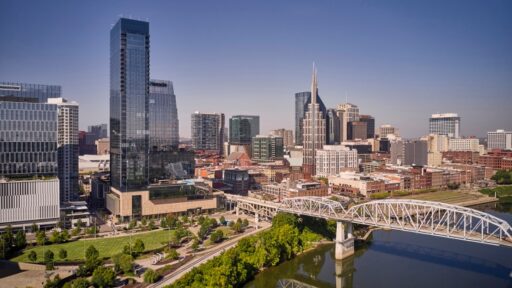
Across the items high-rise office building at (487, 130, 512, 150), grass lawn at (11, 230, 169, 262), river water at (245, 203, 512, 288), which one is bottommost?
river water at (245, 203, 512, 288)

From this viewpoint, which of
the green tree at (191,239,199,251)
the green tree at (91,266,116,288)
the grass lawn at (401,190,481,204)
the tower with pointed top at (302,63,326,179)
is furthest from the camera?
the tower with pointed top at (302,63,326,179)

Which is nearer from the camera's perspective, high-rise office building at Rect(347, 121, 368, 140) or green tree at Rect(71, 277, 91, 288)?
green tree at Rect(71, 277, 91, 288)

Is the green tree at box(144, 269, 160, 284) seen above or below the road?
above

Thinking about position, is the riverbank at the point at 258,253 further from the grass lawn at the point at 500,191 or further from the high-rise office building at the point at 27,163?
the grass lawn at the point at 500,191

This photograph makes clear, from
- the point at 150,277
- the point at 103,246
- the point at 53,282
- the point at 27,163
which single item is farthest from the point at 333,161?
the point at 53,282

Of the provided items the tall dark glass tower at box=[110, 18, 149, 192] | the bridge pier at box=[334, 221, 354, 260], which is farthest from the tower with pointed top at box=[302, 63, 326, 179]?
the bridge pier at box=[334, 221, 354, 260]

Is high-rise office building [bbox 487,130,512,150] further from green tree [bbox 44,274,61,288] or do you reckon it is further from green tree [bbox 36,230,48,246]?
green tree [bbox 44,274,61,288]

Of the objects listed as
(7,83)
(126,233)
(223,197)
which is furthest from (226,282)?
(7,83)

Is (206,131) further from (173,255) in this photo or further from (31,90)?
(173,255)
